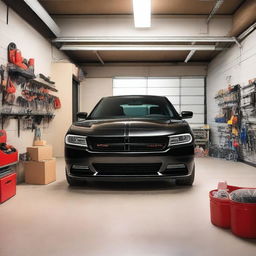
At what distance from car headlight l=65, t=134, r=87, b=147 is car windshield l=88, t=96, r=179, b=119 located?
67cm

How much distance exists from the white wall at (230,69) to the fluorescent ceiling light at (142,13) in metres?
2.12

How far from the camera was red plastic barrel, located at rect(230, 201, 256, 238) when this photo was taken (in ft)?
5.65

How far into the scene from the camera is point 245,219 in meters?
1.73

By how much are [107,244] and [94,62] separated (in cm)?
800

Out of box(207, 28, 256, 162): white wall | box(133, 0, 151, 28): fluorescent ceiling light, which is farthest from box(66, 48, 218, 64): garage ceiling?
box(133, 0, 151, 28): fluorescent ceiling light

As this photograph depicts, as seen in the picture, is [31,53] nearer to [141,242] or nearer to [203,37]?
[203,37]

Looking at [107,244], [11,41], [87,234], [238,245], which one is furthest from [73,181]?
[11,41]

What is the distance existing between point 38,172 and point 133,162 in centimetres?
147

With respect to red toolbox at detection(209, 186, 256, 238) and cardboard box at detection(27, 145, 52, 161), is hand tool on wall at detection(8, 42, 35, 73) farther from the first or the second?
red toolbox at detection(209, 186, 256, 238)

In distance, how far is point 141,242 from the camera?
1718mm

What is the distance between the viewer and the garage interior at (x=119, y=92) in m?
1.84

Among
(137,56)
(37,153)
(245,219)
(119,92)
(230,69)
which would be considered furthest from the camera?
(119,92)

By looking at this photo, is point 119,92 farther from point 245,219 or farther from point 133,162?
point 245,219

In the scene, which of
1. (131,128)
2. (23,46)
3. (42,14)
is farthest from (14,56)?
(131,128)
